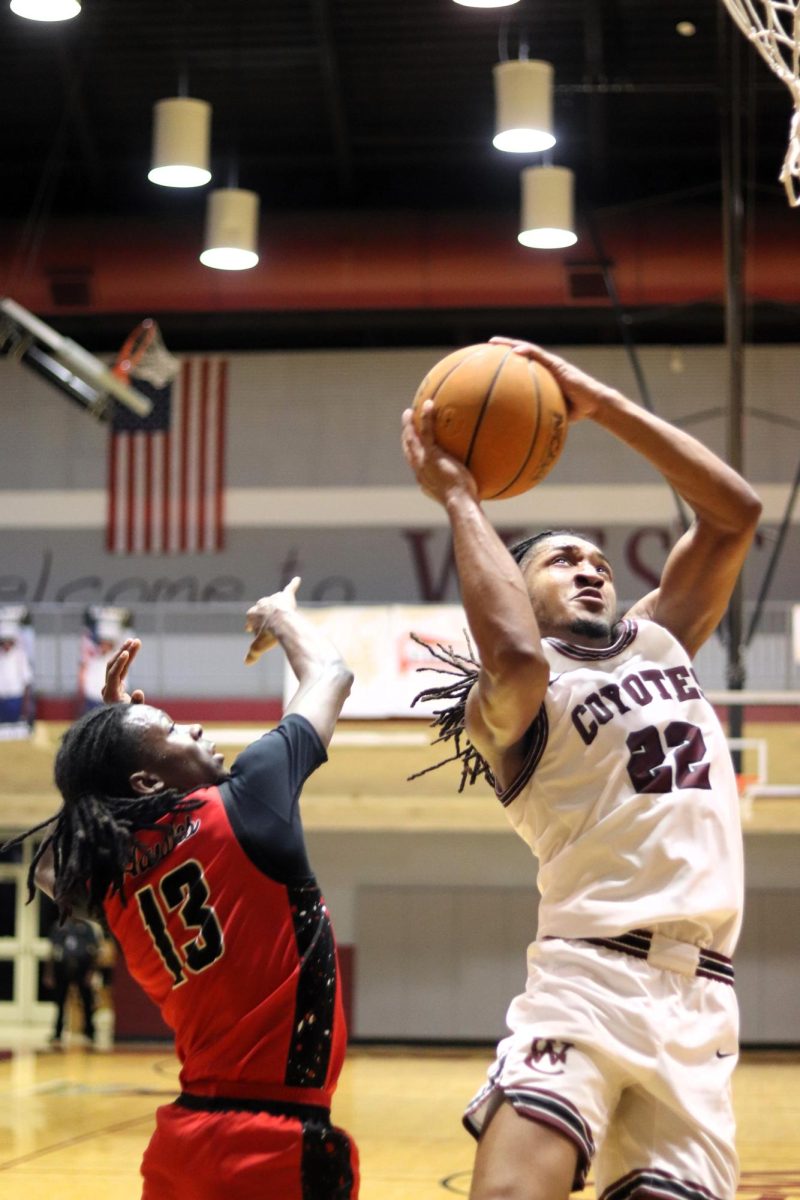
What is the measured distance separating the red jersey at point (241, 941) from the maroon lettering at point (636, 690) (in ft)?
2.46

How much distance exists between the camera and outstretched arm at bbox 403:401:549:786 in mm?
3174

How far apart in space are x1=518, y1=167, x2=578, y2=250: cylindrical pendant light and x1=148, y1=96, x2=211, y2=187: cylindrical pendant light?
2802 millimetres

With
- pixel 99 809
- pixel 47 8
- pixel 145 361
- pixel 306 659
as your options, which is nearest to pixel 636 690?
pixel 306 659

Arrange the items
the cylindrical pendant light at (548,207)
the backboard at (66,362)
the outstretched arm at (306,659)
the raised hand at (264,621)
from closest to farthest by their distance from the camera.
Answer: the outstretched arm at (306,659) < the raised hand at (264,621) < the backboard at (66,362) < the cylindrical pendant light at (548,207)

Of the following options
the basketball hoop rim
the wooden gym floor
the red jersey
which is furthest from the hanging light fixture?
the red jersey

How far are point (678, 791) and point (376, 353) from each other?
16485 millimetres

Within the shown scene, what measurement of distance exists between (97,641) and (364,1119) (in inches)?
255

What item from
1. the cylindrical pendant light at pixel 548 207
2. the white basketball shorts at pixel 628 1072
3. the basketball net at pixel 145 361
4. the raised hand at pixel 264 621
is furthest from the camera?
the basketball net at pixel 145 361

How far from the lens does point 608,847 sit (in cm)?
328

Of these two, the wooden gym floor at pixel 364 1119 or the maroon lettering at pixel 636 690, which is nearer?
the maroon lettering at pixel 636 690

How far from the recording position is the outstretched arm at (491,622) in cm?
317

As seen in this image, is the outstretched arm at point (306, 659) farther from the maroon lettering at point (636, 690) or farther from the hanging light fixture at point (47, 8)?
the hanging light fixture at point (47, 8)

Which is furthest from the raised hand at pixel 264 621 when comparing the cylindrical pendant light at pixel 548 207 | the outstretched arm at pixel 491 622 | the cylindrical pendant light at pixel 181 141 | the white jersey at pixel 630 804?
the cylindrical pendant light at pixel 548 207

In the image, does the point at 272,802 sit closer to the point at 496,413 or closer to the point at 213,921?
the point at 213,921
